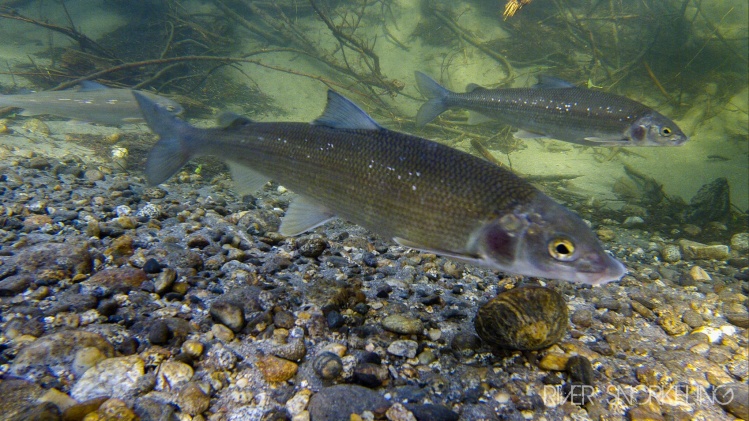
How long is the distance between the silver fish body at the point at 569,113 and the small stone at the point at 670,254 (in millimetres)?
1674

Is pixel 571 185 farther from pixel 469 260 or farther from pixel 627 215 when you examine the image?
pixel 469 260

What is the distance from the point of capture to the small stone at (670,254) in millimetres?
4301

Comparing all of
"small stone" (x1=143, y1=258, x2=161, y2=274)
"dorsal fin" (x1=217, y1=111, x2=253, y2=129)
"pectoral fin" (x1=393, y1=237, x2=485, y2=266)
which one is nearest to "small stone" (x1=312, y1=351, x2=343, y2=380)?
"pectoral fin" (x1=393, y1=237, x2=485, y2=266)

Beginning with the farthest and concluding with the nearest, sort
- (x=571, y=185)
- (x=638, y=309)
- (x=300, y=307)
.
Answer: (x=571, y=185), (x=638, y=309), (x=300, y=307)

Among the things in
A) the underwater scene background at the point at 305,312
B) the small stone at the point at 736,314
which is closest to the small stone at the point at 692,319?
the underwater scene background at the point at 305,312

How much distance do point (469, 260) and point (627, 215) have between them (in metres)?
5.93

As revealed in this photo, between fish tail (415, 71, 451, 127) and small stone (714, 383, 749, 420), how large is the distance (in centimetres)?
476

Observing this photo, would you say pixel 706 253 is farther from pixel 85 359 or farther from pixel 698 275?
pixel 85 359

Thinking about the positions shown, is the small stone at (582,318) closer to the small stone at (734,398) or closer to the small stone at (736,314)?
the small stone at (734,398)

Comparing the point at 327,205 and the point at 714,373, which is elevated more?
the point at 327,205

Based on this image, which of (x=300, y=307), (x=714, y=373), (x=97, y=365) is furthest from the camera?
(x=300, y=307)

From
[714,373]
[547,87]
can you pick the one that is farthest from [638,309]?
[547,87]

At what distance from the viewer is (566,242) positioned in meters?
1.74

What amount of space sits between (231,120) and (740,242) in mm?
7515
